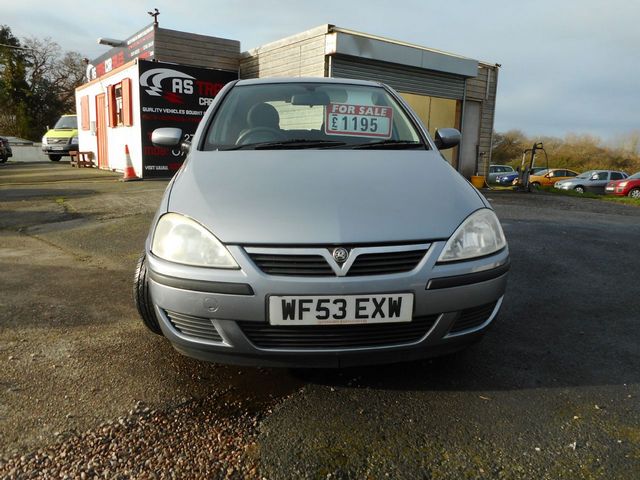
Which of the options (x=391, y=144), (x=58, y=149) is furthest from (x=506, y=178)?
(x=391, y=144)

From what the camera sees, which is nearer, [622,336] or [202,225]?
[202,225]

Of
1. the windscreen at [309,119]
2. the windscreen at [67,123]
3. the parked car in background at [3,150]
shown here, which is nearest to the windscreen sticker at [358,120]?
the windscreen at [309,119]

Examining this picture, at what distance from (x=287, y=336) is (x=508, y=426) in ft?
3.01

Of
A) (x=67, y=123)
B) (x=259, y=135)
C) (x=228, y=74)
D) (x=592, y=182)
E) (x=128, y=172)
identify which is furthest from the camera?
(x=592, y=182)

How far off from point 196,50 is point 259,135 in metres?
10.9

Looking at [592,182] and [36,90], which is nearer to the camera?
[592,182]

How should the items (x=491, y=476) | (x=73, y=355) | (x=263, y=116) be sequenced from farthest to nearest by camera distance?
(x=263, y=116) → (x=73, y=355) → (x=491, y=476)

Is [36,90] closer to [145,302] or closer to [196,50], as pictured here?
[196,50]

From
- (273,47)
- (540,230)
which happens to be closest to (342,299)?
(540,230)

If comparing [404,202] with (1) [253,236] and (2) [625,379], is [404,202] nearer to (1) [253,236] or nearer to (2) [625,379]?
(1) [253,236]

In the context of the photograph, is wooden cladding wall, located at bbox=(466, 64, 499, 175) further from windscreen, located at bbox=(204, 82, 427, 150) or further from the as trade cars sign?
windscreen, located at bbox=(204, 82, 427, 150)

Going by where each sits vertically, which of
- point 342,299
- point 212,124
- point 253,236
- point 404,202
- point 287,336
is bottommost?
point 287,336

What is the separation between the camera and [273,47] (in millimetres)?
11820

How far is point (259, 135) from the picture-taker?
280 cm
